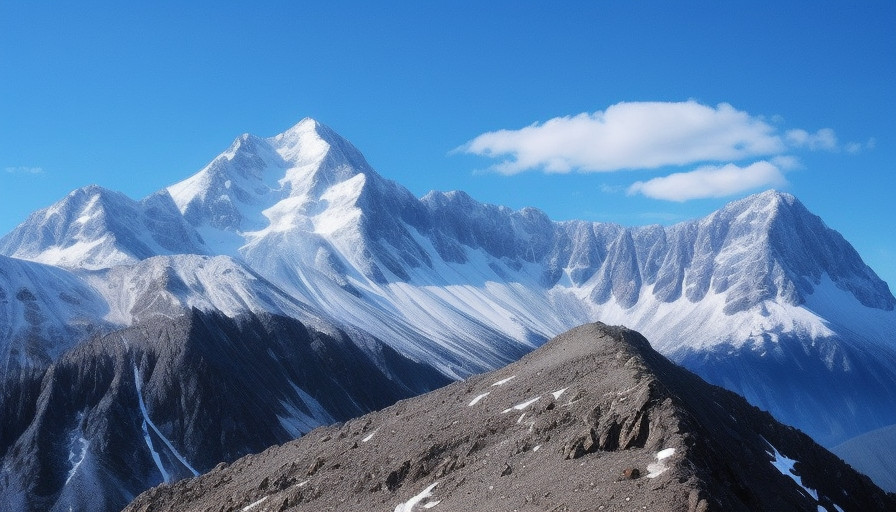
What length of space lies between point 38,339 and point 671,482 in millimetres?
131197

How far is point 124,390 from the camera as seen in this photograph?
439ft

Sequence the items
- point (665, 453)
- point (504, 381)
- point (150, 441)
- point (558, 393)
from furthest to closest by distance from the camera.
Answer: point (150, 441) → point (504, 381) → point (558, 393) → point (665, 453)

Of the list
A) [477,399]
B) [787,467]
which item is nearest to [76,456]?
[477,399]

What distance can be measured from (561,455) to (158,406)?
104351 mm

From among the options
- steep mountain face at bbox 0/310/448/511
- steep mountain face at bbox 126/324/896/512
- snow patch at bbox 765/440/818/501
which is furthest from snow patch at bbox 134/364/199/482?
snow patch at bbox 765/440/818/501

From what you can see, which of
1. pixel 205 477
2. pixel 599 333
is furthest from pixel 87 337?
pixel 599 333

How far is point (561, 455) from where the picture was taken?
39.3m

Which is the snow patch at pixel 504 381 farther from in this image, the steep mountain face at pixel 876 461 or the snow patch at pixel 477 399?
the steep mountain face at pixel 876 461

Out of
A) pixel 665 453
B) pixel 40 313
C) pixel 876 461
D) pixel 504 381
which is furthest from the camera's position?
pixel 876 461

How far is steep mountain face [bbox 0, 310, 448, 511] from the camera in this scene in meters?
112

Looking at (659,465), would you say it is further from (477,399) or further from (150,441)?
(150,441)

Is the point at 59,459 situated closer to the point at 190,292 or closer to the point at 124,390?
the point at 124,390

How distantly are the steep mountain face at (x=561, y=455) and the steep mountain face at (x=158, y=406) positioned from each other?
58.3 meters

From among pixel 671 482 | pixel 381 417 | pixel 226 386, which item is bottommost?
pixel 671 482
